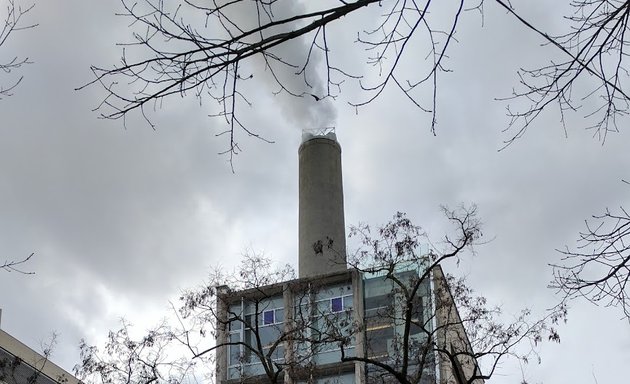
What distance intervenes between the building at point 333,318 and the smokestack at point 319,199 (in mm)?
62

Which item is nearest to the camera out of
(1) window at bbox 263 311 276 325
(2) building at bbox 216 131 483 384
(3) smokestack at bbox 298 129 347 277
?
(2) building at bbox 216 131 483 384

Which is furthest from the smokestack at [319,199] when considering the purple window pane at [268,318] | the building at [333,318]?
the purple window pane at [268,318]

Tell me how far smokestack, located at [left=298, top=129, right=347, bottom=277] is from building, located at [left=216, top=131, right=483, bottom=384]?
6 cm

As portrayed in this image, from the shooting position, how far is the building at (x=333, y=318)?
15203 millimetres

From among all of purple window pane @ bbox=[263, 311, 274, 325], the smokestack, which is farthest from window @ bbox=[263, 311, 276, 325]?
the smokestack

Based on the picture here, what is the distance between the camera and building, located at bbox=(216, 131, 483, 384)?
49.9ft

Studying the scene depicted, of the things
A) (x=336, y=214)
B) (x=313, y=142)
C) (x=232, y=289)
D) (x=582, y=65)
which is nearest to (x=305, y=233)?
(x=336, y=214)

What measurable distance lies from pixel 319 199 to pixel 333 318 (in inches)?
1242

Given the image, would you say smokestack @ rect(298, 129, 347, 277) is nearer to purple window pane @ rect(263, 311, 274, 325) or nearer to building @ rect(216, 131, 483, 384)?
building @ rect(216, 131, 483, 384)

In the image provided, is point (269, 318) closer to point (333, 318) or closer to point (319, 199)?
point (319, 199)

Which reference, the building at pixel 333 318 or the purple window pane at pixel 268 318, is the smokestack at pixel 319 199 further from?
the purple window pane at pixel 268 318

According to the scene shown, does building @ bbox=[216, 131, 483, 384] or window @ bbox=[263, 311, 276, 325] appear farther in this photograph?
window @ bbox=[263, 311, 276, 325]

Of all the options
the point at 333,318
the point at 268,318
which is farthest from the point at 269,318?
the point at 333,318

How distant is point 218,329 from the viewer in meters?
18.2
